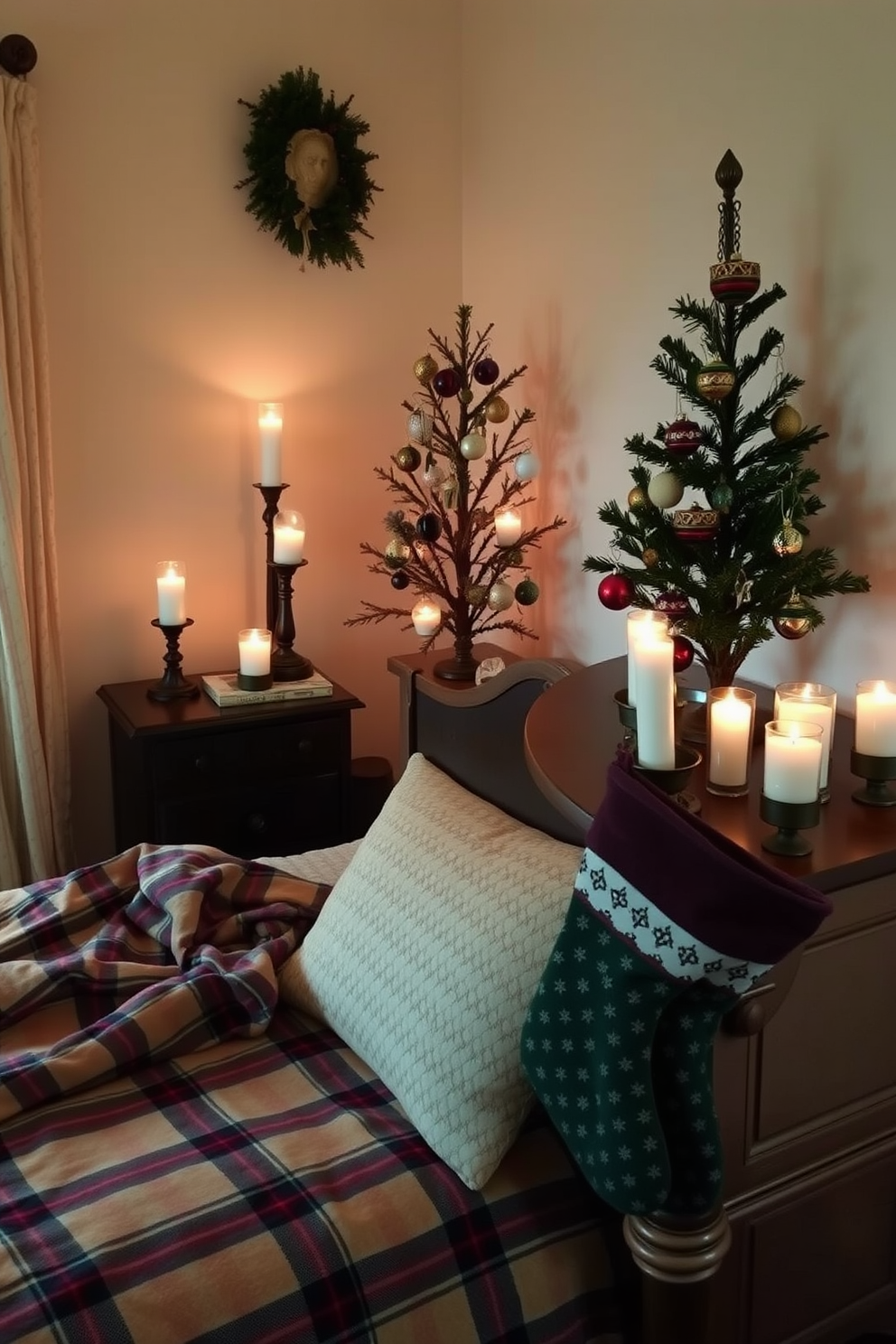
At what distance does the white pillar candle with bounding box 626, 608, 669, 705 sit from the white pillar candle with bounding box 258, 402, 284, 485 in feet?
4.73

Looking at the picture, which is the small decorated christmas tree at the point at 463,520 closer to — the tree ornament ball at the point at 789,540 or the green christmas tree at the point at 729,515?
the green christmas tree at the point at 729,515

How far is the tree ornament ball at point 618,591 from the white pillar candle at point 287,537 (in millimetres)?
1239

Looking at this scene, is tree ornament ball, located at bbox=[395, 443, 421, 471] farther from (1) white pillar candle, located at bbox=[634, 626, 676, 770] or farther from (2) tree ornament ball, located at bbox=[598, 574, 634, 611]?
(1) white pillar candle, located at bbox=[634, 626, 676, 770]

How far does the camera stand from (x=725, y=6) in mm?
1910

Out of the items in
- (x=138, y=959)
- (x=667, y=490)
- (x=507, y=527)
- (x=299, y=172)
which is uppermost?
(x=299, y=172)

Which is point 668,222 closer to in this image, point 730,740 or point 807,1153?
point 730,740

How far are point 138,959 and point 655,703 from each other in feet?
2.74

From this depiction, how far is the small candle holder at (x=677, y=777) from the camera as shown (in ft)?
4.18

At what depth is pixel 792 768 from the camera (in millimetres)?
1172

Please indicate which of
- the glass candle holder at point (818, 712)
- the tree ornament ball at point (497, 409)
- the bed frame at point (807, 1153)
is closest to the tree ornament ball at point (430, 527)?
the tree ornament ball at point (497, 409)

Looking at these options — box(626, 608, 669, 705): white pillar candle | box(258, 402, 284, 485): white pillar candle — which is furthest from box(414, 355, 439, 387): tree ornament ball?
box(626, 608, 669, 705): white pillar candle

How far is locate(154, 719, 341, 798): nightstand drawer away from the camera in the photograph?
2.52m

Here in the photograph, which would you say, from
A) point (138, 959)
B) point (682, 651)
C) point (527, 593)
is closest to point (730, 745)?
point (682, 651)

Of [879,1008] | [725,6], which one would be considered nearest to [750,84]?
[725,6]
